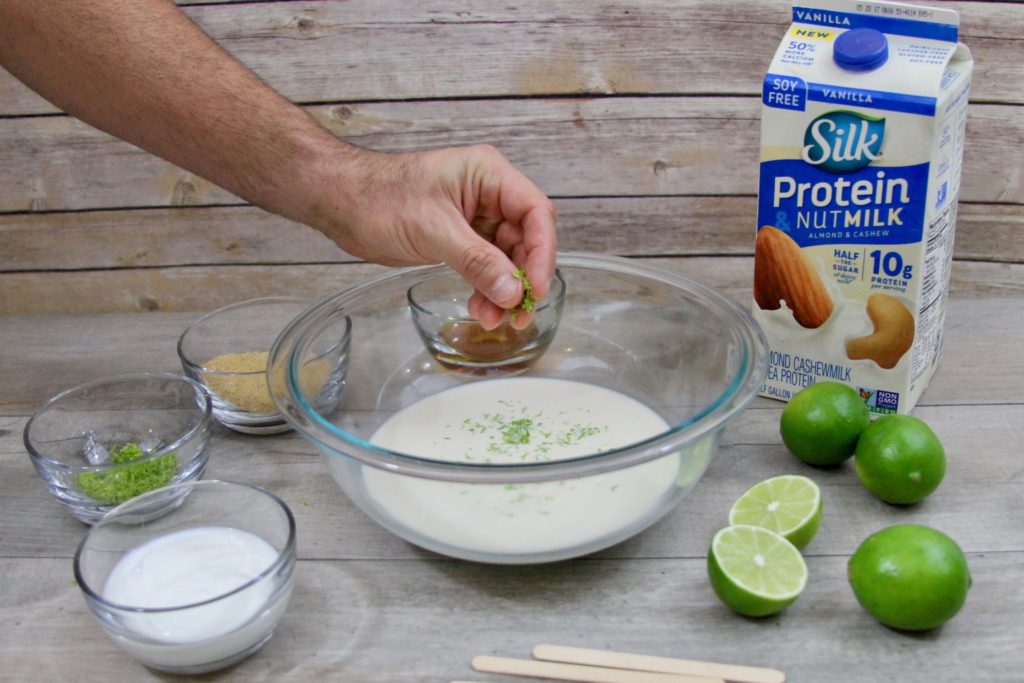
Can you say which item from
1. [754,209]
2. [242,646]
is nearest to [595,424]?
[242,646]

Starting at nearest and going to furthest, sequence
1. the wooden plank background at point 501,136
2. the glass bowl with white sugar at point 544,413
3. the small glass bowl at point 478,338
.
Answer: the glass bowl with white sugar at point 544,413, the small glass bowl at point 478,338, the wooden plank background at point 501,136

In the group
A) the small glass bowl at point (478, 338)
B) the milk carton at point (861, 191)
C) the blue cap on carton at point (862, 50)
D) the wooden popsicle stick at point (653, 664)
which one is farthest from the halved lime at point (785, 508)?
the blue cap on carton at point (862, 50)

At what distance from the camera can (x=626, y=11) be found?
1.69 metres

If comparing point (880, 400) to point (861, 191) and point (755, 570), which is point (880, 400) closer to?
point (861, 191)

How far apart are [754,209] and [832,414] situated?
0.60 m

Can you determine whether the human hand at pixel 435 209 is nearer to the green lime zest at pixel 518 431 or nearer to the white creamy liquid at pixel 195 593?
the green lime zest at pixel 518 431

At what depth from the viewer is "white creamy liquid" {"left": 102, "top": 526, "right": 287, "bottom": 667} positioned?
1.05 m

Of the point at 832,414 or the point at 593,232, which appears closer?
the point at 832,414

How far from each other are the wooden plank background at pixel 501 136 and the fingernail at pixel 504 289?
54 cm

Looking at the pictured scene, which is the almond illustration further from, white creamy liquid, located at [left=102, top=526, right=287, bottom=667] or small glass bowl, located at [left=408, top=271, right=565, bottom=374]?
white creamy liquid, located at [left=102, top=526, right=287, bottom=667]

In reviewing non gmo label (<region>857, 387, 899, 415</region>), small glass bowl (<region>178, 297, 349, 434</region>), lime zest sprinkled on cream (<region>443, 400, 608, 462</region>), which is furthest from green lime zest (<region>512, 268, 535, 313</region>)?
non gmo label (<region>857, 387, 899, 415</region>)

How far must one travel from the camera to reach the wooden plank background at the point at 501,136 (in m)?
1.70

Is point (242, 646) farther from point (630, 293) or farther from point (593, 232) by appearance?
point (593, 232)

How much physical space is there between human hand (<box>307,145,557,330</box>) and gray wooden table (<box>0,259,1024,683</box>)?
1.04 ft
